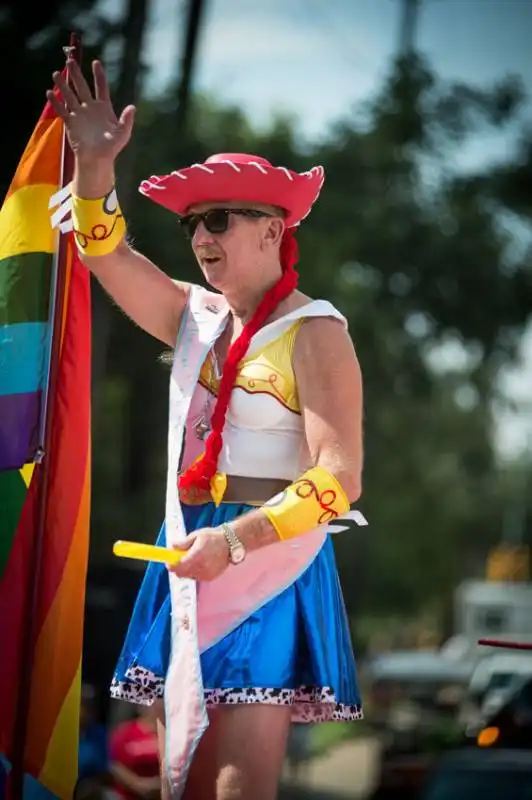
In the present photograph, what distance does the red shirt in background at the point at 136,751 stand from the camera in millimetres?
9500

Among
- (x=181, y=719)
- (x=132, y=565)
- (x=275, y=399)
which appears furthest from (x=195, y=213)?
(x=132, y=565)

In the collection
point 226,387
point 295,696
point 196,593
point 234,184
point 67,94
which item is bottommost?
point 295,696

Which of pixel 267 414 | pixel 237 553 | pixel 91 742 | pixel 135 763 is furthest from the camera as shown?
→ pixel 135 763

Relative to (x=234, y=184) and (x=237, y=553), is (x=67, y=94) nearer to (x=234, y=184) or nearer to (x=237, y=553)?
(x=234, y=184)

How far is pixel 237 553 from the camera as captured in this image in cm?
315

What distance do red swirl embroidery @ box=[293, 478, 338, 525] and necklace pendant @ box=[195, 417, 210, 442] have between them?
0.38 metres

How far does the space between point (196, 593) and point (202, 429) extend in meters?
0.42

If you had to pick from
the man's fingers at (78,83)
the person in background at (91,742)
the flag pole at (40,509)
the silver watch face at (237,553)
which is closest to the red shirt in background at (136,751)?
the person in background at (91,742)

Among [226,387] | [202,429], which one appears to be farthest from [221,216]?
[202,429]

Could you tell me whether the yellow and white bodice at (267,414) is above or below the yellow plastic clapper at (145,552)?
above

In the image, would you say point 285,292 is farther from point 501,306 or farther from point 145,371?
point 501,306

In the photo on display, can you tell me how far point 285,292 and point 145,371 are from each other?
1267 cm

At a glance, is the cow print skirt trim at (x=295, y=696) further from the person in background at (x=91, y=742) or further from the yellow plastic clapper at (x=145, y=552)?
the person in background at (x=91, y=742)

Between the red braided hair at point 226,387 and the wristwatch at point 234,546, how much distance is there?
32cm
